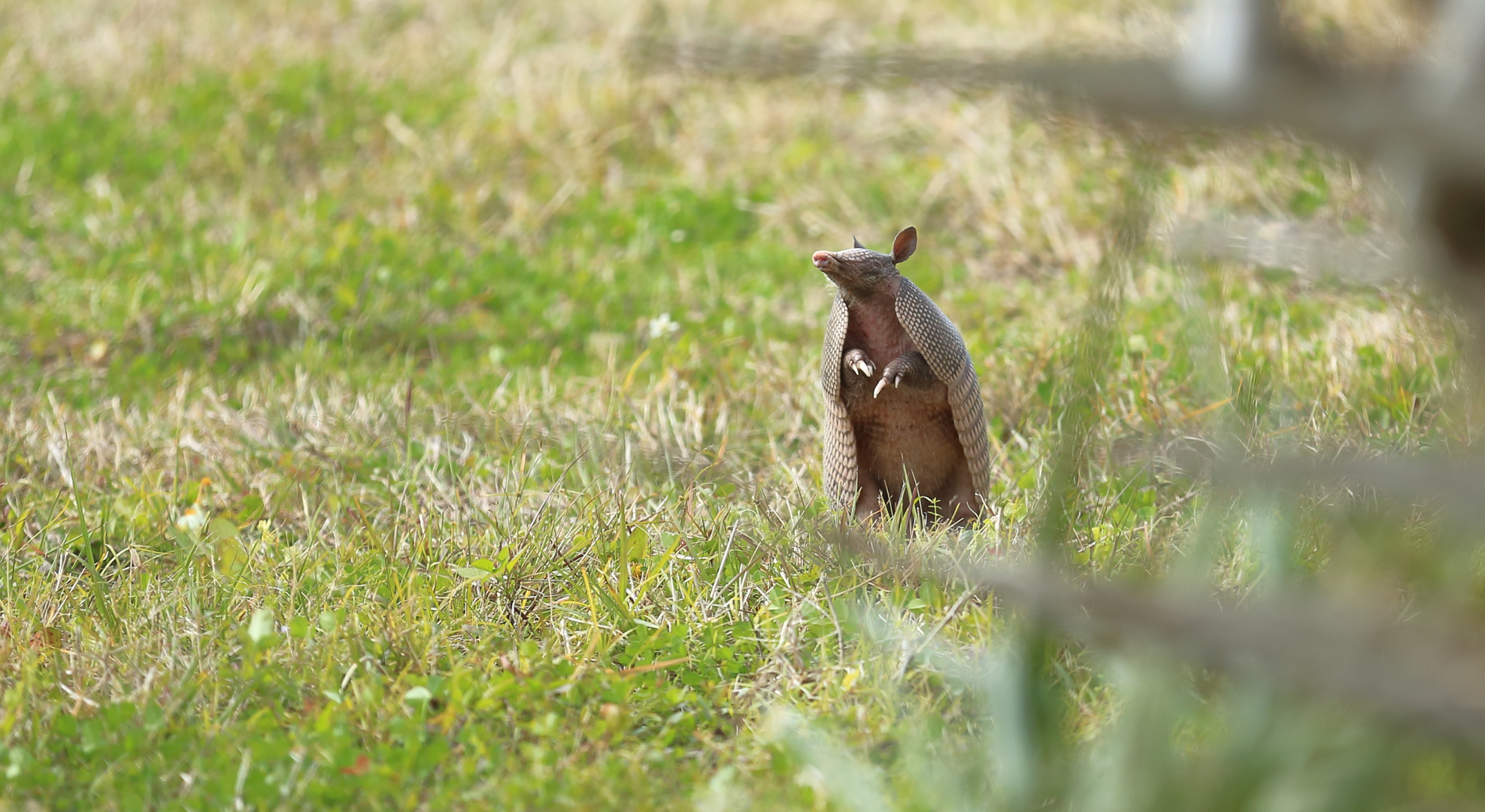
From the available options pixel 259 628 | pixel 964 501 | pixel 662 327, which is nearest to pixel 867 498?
pixel 964 501

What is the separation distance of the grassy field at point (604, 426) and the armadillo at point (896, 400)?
0.17 metres

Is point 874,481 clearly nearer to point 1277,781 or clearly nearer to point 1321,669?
point 1277,781

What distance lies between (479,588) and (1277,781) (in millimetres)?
1583

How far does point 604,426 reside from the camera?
3379 mm

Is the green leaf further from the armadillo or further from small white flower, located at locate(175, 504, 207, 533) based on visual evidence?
the armadillo

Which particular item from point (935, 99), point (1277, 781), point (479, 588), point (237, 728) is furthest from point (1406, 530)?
point (935, 99)

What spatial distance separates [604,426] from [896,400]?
39.6 inches

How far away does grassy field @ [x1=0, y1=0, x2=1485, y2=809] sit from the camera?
1.97 meters

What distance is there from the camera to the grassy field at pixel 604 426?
197cm

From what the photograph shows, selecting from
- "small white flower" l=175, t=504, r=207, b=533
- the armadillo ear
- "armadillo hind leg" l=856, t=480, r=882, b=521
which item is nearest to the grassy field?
"small white flower" l=175, t=504, r=207, b=533

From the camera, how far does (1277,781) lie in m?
1.59

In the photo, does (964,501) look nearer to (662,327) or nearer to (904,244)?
(904,244)

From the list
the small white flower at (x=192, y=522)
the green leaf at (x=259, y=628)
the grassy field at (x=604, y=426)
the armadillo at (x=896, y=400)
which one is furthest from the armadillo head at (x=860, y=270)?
the small white flower at (x=192, y=522)

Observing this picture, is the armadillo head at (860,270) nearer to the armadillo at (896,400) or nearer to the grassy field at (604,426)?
the armadillo at (896,400)
